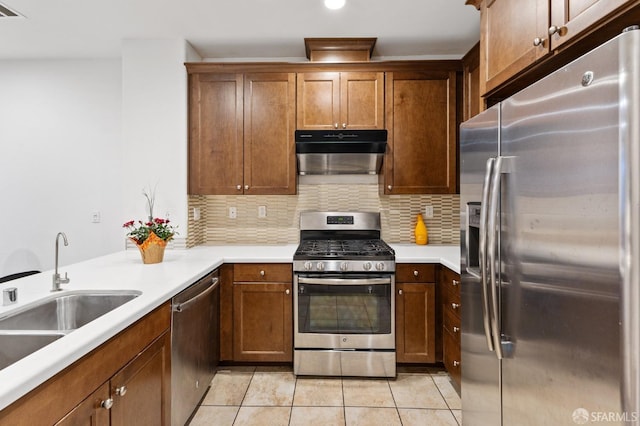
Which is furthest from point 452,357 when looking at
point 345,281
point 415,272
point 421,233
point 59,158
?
point 59,158

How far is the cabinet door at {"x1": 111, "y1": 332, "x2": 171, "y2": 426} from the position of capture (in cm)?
125

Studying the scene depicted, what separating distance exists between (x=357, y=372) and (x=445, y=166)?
1.67m

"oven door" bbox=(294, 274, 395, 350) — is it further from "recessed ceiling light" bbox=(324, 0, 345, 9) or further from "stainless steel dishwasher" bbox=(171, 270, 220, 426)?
"recessed ceiling light" bbox=(324, 0, 345, 9)

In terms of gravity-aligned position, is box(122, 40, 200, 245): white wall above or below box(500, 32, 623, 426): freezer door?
above

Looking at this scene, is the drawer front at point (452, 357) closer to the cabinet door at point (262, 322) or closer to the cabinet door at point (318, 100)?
the cabinet door at point (262, 322)

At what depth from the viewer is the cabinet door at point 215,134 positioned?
9.54ft

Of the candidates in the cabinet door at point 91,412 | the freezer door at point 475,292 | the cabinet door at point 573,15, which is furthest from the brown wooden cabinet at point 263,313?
the cabinet door at point 573,15

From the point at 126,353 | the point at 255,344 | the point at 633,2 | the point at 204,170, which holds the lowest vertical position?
the point at 255,344

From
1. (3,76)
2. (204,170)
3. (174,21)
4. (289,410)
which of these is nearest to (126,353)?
(289,410)

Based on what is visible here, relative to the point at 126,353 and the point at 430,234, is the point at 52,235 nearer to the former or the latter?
the point at 126,353

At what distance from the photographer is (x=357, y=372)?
2510 millimetres

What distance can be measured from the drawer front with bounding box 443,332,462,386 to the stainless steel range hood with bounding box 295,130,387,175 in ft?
4.70

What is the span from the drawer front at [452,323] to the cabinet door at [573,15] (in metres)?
1.62

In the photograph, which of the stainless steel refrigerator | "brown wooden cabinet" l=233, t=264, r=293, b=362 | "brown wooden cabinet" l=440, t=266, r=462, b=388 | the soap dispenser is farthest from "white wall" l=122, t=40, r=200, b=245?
the stainless steel refrigerator
